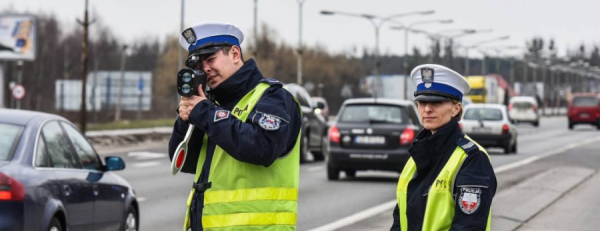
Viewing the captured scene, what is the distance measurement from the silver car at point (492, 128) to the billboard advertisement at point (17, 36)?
91.9 ft

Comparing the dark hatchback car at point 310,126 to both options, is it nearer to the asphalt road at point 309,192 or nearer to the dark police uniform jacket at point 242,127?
the asphalt road at point 309,192

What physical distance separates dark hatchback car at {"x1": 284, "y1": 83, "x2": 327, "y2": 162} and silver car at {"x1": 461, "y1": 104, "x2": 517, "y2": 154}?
5735mm

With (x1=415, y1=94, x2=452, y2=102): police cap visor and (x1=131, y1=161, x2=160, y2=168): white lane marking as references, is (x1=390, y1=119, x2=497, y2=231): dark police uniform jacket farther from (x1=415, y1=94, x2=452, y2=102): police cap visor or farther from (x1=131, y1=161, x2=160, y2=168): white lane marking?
(x1=131, y1=161, x2=160, y2=168): white lane marking

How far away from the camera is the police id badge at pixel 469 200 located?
462cm

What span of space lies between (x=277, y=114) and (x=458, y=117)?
2.33ft

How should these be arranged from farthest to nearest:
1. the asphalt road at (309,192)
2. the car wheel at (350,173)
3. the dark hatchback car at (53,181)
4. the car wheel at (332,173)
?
the car wheel at (350,173), the car wheel at (332,173), the asphalt road at (309,192), the dark hatchback car at (53,181)

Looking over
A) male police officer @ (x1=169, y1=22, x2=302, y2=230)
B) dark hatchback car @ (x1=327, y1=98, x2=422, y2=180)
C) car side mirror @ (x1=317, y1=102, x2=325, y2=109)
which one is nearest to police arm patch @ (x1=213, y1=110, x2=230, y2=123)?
male police officer @ (x1=169, y1=22, x2=302, y2=230)

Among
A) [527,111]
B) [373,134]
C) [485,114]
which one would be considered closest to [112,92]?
[527,111]

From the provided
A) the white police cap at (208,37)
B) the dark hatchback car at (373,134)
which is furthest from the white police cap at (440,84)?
the dark hatchback car at (373,134)

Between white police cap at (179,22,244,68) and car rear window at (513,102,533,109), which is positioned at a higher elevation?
white police cap at (179,22,244,68)

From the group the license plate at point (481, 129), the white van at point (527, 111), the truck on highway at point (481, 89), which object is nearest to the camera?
the license plate at point (481, 129)

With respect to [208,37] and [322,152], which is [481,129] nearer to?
[322,152]

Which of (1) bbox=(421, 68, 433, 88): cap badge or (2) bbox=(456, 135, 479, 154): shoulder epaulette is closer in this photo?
(2) bbox=(456, 135, 479, 154): shoulder epaulette

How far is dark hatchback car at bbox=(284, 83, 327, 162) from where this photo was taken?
28.9 m
